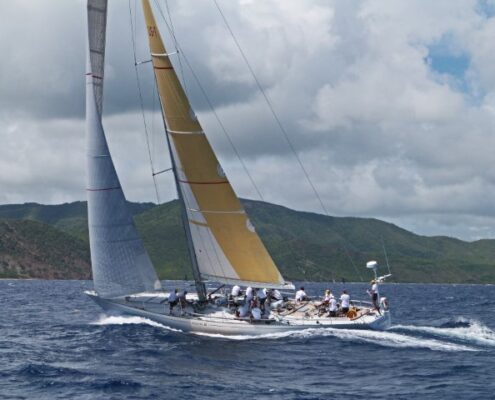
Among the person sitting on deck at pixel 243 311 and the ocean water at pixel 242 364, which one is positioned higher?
the person sitting on deck at pixel 243 311

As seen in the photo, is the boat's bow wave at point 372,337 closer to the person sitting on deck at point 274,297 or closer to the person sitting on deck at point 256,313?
the person sitting on deck at point 256,313

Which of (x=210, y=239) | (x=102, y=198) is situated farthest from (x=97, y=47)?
(x=210, y=239)

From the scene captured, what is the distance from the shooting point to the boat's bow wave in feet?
118

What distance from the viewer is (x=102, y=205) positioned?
4000 cm

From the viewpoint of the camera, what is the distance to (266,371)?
96.9 feet

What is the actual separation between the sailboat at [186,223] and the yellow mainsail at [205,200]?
0.05 metres

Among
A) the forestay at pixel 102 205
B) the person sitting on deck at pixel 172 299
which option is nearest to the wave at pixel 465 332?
the person sitting on deck at pixel 172 299

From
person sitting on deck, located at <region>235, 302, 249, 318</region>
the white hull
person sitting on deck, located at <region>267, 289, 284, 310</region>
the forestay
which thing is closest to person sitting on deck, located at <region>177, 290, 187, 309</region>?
the white hull

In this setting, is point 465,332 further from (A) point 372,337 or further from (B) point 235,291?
(B) point 235,291

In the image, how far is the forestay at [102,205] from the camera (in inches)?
1575

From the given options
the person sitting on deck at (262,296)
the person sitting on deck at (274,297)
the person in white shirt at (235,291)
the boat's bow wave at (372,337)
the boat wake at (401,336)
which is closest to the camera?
the boat's bow wave at (372,337)

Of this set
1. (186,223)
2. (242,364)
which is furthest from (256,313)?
(242,364)

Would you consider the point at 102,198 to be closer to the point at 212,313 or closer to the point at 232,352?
the point at 212,313

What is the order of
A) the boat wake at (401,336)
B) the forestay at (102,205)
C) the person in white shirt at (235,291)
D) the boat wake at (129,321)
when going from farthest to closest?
the person in white shirt at (235,291) < the boat wake at (129,321) < the forestay at (102,205) < the boat wake at (401,336)
